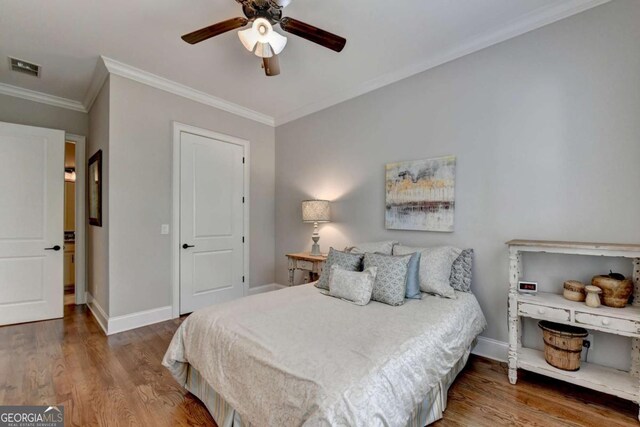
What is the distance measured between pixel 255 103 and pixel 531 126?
10.3 feet

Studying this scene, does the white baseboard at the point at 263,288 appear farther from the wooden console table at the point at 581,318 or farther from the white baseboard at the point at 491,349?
the wooden console table at the point at 581,318

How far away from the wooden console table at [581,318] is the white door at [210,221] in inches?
128

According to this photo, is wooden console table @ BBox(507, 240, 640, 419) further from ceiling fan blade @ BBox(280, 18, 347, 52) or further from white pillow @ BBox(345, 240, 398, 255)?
ceiling fan blade @ BBox(280, 18, 347, 52)

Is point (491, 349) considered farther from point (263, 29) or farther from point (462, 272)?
point (263, 29)

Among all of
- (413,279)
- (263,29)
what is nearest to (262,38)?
(263,29)

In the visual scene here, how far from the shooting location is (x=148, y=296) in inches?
127

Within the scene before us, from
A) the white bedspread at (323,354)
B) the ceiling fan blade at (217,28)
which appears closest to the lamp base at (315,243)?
the white bedspread at (323,354)

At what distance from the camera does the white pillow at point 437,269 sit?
2303mm

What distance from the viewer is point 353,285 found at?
7.24 ft

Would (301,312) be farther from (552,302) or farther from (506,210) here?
(506,210)

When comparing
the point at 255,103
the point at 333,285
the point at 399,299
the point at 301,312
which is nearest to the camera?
the point at 301,312

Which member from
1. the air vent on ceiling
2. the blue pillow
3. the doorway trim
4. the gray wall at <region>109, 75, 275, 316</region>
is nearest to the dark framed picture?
the doorway trim

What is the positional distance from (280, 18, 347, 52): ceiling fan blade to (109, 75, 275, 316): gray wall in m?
2.12

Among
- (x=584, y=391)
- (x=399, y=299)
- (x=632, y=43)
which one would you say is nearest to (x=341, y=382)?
(x=399, y=299)
